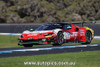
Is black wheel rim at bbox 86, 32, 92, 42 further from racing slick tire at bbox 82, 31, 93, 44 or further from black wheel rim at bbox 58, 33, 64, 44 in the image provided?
black wheel rim at bbox 58, 33, 64, 44

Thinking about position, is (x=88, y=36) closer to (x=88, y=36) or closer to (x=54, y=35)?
(x=88, y=36)

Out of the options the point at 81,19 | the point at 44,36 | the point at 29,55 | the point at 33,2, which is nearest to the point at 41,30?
the point at 44,36

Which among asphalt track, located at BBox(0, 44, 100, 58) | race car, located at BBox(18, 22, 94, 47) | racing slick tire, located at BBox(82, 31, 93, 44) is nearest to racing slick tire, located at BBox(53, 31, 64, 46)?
race car, located at BBox(18, 22, 94, 47)

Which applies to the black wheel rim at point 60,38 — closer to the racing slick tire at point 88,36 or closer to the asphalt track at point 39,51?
the asphalt track at point 39,51

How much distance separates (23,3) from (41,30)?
28.7 m

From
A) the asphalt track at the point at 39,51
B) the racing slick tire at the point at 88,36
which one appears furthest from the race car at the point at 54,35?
the asphalt track at the point at 39,51

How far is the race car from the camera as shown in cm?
1145

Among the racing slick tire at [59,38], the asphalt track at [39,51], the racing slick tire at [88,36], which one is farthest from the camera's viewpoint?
the racing slick tire at [88,36]

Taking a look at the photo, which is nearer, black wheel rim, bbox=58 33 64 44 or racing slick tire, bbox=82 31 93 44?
black wheel rim, bbox=58 33 64 44

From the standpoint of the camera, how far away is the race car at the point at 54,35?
11453 mm

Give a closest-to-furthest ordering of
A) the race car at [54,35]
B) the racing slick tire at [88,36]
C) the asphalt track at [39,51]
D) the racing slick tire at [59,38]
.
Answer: the asphalt track at [39,51] → the race car at [54,35] → the racing slick tire at [59,38] → the racing slick tire at [88,36]

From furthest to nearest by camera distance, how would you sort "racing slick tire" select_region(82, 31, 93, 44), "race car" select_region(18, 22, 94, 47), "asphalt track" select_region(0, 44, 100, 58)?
"racing slick tire" select_region(82, 31, 93, 44)
"race car" select_region(18, 22, 94, 47)
"asphalt track" select_region(0, 44, 100, 58)

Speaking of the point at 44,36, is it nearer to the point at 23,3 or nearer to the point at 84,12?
the point at 23,3

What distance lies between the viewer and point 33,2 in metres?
40.5
